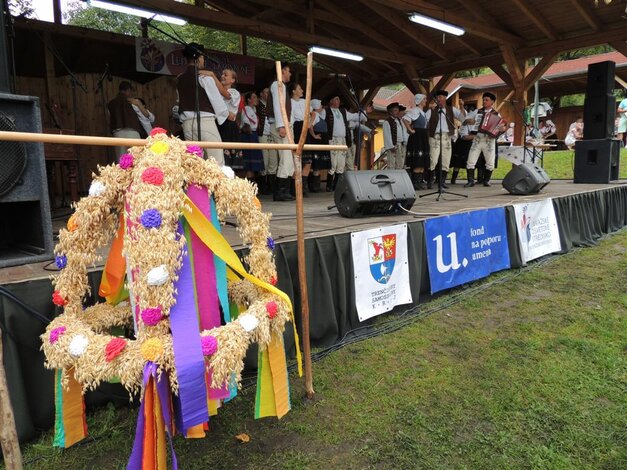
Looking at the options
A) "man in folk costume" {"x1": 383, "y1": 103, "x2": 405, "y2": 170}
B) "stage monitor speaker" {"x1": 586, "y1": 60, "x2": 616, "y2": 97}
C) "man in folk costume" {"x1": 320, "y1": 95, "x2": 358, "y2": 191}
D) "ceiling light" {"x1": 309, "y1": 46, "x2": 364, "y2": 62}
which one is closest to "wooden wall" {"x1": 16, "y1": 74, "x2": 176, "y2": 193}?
"ceiling light" {"x1": 309, "y1": 46, "x2": 364, "y2": 62}

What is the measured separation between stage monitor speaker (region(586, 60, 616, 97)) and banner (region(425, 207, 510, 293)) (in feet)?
17.4

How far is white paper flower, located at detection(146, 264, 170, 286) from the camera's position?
1.39 metres

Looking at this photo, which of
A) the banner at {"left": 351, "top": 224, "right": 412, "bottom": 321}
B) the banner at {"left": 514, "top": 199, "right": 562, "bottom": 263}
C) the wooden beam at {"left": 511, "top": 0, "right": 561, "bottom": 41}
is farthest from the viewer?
the wooden beam at {"left": 511, "top": 0, "right": 561, "bottom": 41}

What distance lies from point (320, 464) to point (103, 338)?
101 cm

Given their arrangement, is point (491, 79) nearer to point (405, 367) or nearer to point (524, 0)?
point (524, 0)

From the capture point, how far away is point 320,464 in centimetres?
182

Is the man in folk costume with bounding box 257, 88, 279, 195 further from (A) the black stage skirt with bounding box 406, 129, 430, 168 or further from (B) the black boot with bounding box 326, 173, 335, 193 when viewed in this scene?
(A) the black stage skirt with bounding box 406, 129, 430, 168

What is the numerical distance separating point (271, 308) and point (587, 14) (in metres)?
9.03

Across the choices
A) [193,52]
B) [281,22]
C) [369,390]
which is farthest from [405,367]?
[281,22]

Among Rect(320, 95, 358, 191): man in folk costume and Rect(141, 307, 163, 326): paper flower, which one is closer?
Rect(141, 307, 163, 326): paper flower

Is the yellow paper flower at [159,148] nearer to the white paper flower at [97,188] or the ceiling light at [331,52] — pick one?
the white paper flower at [97,188]

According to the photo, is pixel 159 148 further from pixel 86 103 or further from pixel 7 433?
pixel 86 103

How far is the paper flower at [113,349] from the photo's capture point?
1386 mm

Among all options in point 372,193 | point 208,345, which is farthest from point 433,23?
point 208,345
